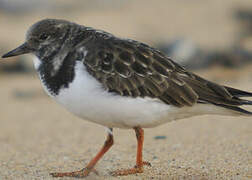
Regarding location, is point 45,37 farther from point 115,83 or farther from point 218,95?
point 218,95

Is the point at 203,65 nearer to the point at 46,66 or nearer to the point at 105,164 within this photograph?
the point at 105,164

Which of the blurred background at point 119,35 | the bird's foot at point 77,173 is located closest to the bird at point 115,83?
the bird's foot at point 77,173

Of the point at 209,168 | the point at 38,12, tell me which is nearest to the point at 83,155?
the point at 209,168

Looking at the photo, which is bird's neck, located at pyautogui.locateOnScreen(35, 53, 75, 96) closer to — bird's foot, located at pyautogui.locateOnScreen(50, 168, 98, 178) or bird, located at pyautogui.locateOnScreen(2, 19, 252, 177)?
bird, located at pyautogui.locateOnScreen(2, 19, 252, 177)

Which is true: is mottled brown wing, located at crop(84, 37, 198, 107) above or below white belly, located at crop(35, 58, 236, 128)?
above

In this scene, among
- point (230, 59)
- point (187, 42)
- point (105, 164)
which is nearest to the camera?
point (105, 164)

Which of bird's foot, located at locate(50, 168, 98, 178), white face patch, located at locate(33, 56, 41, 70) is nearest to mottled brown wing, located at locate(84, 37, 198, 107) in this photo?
white face patch, located at locate(33, 56, 41, 70)

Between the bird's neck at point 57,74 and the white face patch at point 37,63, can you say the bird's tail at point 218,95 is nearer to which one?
the bird's neck at point 57,74
